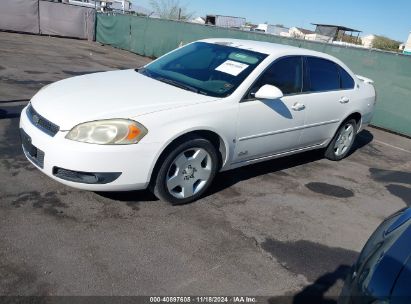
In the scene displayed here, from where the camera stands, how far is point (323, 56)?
17.6ft

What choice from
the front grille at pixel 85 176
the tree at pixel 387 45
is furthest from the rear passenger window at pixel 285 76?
the tree at pixel 387 45

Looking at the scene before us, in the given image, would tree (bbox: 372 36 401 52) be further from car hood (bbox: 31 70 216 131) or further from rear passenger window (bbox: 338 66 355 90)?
car hood (bbox: 31 70 216 131)

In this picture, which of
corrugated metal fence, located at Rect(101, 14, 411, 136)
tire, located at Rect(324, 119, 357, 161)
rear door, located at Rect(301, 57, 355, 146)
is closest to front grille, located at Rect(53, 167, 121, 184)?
rear door, located at Rect(301, 57, 355, 146)

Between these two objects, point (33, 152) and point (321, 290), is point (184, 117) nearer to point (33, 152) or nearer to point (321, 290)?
point (33, 152)

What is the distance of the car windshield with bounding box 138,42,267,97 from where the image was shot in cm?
416

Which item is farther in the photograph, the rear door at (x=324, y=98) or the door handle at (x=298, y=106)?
the rear door at (x=324, y=98)

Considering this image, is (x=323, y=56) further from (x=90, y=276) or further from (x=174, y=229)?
(x=90, y=276)

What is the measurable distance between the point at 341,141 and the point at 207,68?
2731mm

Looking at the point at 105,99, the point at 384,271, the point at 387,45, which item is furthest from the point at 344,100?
the point at 387,45

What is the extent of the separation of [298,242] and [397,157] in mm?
4600

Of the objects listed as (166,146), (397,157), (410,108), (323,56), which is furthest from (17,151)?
(410,108)

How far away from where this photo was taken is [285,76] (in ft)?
15.3

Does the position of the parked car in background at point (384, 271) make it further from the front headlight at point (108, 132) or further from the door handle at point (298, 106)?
the door handle at point (298, 106)

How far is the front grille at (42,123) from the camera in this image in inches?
133
